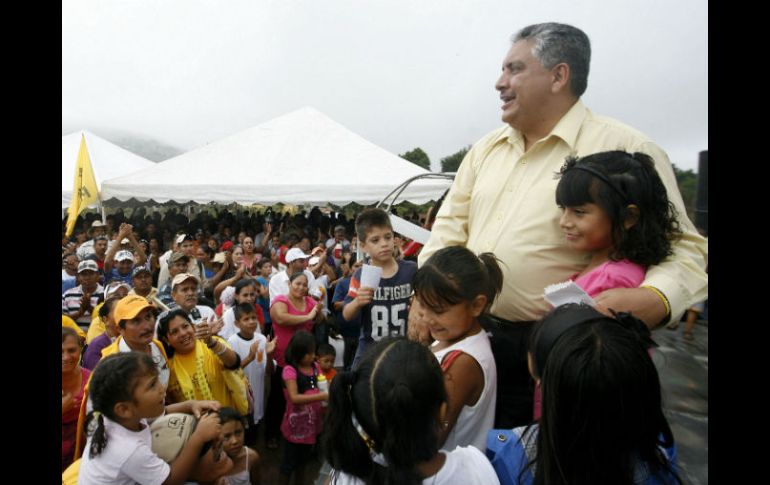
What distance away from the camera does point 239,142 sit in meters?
9.41

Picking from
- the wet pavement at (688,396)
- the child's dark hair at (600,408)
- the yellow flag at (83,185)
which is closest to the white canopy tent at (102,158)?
the yellow flag at (83,185)

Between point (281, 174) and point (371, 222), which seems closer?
point (371, 222)

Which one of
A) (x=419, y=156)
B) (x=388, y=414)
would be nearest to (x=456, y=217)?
(x=388, y=414)

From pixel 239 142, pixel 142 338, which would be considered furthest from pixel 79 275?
pixel 239 142

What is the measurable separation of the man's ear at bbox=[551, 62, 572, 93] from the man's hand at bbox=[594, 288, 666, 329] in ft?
2.39

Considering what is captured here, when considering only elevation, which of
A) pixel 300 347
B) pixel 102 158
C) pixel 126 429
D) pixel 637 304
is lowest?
pixel 300 347

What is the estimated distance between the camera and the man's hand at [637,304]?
1.21 metres

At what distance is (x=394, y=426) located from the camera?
4.03 ft

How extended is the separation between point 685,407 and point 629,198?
14.0 ft

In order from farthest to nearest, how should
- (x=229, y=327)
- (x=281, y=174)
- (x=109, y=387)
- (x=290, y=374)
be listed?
(x=281, y=174), (x=229, y=327), (x=290, y=374), (x=109, y=387)

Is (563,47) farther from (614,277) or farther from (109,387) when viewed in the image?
(109,387)
